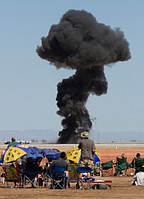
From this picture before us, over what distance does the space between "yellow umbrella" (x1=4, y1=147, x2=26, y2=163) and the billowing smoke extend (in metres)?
59.1

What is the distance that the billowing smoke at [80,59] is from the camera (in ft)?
262

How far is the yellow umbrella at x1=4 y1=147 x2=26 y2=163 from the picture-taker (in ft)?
64.3

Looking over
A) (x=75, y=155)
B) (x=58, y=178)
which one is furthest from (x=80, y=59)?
(x=58, y=178)

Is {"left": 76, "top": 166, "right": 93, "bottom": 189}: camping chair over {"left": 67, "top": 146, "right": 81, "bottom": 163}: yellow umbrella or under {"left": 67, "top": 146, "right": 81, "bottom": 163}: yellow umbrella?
under

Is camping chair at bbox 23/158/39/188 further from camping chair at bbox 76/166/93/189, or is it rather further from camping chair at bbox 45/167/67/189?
camping chair at bbox 76/166/93/189

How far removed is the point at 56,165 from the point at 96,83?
62.8 metres

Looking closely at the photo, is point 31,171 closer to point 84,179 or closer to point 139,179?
point 84,179

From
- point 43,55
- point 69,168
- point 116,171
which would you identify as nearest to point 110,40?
point 43,55

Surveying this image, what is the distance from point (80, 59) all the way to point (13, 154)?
59940 millimetres

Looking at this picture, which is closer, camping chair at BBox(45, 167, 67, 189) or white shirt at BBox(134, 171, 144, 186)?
camping chair at BBox(45, 167, 67, 189)

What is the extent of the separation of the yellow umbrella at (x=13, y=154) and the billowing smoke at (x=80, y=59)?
2328 inches

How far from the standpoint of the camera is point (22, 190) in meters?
18.4

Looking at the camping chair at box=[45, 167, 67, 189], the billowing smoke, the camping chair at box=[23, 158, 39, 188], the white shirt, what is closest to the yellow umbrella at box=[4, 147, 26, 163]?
the camping chair at box=[23, 158, 39, 188]

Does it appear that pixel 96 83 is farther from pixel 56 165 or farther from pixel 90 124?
pixel 56 165
